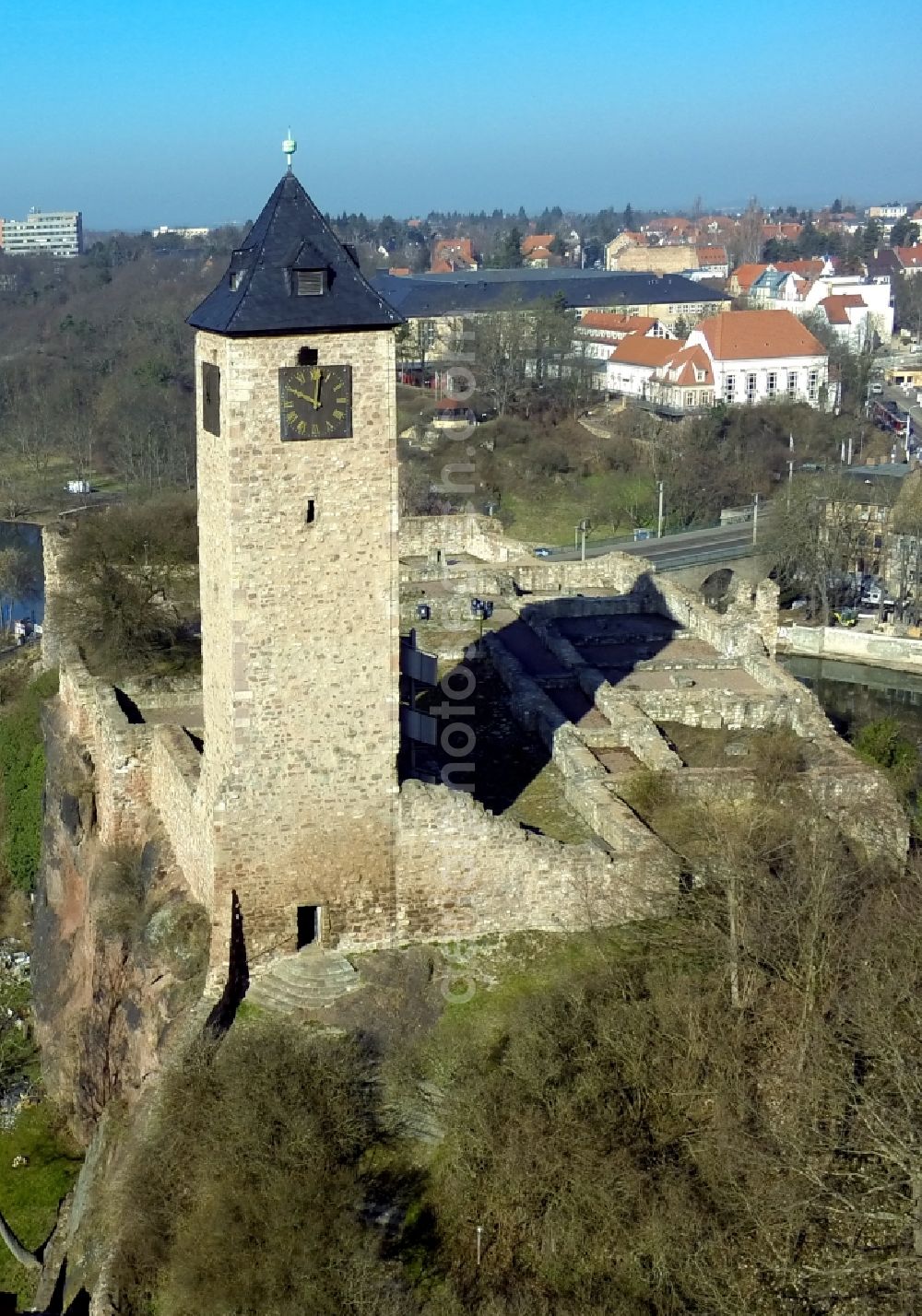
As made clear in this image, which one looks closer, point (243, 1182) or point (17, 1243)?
point (243, 1182)

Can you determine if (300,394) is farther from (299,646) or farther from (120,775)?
(120,775)

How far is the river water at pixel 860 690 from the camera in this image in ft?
158

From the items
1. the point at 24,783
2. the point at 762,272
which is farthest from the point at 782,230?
the point at 24,783

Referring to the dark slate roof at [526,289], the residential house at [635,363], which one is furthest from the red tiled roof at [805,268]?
the residential house at [635,363]

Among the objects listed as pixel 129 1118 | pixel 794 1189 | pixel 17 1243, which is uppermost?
pixel 794 1189

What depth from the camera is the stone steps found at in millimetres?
19266

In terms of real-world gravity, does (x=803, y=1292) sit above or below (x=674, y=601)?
below

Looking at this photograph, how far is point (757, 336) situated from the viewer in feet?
280

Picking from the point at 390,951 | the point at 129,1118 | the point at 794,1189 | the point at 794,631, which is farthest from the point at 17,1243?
the point at 794,631

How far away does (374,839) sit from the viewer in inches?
786

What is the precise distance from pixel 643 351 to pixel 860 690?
3856cm

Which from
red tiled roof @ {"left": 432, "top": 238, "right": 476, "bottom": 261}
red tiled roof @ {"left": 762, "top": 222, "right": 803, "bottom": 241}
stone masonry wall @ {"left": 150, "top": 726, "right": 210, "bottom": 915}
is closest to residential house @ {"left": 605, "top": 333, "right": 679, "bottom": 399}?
stone masonry wall @ {"left": 150, "top": 726, "right": 210, "bottom": 915}

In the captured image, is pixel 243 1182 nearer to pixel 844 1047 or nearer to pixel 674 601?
pixel 844 1047

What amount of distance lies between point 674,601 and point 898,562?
88.5ft
